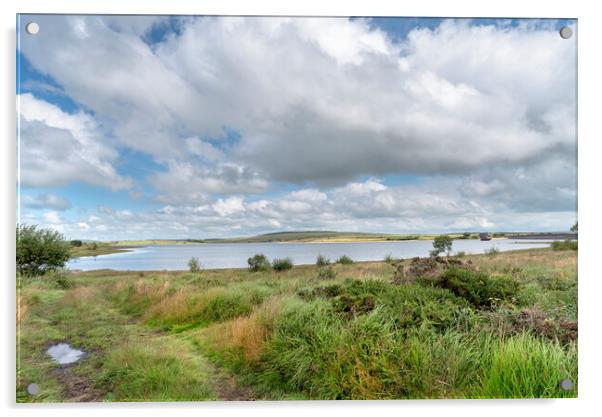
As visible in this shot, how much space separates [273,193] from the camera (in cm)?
431

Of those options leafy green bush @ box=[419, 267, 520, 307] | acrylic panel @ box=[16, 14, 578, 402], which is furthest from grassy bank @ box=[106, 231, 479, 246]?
leafy green bush @ box=[419, 267, 520, 307]

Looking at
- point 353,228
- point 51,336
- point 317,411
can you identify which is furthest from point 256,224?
point 51,336

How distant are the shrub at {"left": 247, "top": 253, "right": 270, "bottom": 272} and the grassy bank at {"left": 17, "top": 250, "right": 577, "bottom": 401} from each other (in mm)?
59

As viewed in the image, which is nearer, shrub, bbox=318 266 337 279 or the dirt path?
the dirt path

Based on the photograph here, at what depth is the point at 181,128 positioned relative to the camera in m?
4.21

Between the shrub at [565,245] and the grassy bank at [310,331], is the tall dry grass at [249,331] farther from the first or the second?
the shrub at [565,245]

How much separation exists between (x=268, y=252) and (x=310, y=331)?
942 millimetres

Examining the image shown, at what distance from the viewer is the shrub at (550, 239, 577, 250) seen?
13.7ft

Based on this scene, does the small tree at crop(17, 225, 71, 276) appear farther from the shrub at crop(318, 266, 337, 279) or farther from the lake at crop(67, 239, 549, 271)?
the shrub at crop(318, 266, 337, 279)

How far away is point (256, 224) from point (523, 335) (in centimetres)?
289

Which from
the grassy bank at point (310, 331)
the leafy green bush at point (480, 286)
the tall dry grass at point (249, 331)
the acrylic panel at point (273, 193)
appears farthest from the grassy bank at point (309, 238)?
the tall dry grass at point (249, 331)

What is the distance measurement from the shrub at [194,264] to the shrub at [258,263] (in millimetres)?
541

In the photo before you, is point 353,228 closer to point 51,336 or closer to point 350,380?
point 350,380

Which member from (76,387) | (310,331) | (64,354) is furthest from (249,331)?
(64,354)
